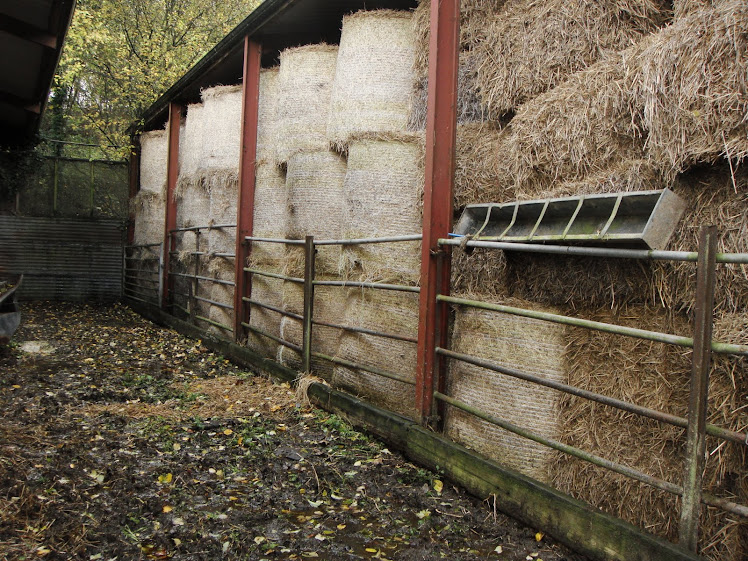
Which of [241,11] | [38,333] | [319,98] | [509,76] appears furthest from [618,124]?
[241,11]

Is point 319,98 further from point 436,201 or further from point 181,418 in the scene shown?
point 181,418

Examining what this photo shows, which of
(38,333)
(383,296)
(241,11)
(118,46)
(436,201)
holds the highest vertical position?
(241,11)

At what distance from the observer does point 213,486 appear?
121 inches

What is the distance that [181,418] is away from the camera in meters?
4.25

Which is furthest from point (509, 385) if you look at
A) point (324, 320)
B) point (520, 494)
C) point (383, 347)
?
point (324, 320)

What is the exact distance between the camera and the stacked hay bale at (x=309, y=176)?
4.90 metres

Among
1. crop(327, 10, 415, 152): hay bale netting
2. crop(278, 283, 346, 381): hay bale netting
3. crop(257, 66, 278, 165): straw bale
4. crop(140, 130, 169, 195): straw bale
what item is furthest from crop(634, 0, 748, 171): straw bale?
crop(140, 130, 169, 195): straw bale

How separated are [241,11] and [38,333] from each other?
11.6 m

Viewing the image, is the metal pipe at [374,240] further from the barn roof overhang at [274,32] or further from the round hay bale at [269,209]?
the barn roof overhang at [274,32]

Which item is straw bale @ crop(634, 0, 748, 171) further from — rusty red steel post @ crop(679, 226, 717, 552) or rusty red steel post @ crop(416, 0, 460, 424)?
rusty red steel post @ crop(416, 0, 460, 424)

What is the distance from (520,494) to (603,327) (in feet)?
2.80

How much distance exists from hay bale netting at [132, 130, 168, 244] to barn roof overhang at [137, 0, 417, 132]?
4.74ft

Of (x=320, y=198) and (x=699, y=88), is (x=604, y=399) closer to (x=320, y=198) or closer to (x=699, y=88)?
(x=699, y=88)

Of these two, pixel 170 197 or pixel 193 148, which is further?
pixel 170 197
